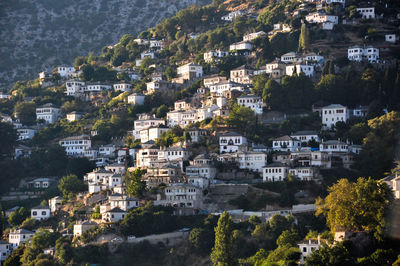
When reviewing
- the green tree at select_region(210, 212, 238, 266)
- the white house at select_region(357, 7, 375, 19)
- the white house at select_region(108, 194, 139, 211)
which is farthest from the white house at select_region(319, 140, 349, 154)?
the white house at select_region(357, 7, 375, 19)

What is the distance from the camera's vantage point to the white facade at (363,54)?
106000 millimetres

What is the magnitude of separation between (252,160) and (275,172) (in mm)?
3912

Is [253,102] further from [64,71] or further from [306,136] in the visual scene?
[64,71]

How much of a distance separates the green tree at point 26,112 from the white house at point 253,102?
105 feet

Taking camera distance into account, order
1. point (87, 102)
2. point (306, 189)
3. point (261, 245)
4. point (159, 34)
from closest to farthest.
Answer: point (261, 245)
point (306, 189)
point (87, 102)
point (159, 34)

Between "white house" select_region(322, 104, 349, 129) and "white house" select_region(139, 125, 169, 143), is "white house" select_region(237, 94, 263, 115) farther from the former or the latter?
"white house" select_region(139, 125, 169, 143)

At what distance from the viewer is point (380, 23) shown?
116 m

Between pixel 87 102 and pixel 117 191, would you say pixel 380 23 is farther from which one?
pixel 117 191

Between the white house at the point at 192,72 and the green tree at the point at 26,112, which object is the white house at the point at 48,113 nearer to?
the green tree at the point at 26,112

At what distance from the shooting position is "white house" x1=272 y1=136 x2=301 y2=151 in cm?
8962

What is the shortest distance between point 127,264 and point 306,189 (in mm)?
18180

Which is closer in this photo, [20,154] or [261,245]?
[261,245]

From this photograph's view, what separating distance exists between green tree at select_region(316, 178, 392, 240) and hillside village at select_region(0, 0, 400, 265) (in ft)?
0.79

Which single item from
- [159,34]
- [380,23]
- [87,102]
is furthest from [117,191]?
[159,34]
